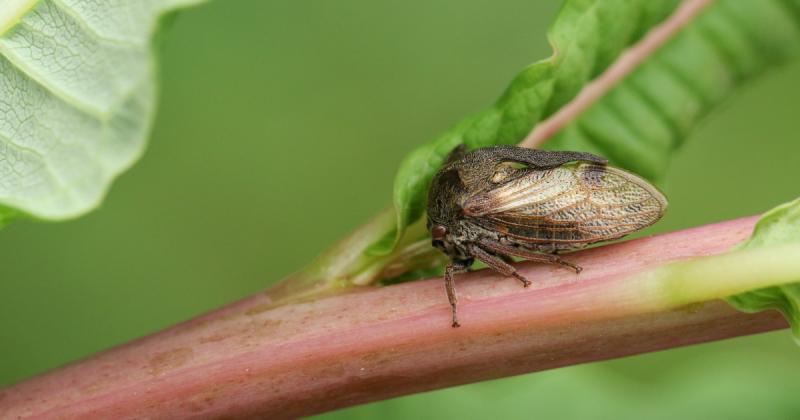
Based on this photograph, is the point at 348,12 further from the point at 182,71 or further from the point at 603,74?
the point at 603,74

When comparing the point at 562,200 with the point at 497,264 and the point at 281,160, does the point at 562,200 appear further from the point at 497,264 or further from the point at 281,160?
the point at 281,160

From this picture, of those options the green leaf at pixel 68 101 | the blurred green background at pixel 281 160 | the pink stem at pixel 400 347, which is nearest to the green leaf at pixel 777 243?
the pink stem at pixel 400 347

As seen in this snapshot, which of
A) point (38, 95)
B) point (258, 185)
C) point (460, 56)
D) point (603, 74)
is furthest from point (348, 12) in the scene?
point (38, 95)

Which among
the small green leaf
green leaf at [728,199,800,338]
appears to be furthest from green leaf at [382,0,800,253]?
green leaf at [728,199,800,338]

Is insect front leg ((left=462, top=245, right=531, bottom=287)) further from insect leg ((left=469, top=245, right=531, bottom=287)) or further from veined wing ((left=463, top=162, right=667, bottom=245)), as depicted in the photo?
veined wing ((left=463, top=162, right=667, bottom=245))

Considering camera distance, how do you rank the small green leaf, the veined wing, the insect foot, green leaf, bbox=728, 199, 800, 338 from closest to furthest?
green leaf, bbox=728, 199, 800, 338
the insect foot
the small green leaf
the veined wing

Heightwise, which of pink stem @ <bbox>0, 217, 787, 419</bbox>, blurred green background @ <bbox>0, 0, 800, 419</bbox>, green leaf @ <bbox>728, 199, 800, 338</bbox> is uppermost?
green leaf @ <bbox>728, 199, 800, 338</bbox>

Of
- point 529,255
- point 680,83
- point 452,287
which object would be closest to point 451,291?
point 452,287
